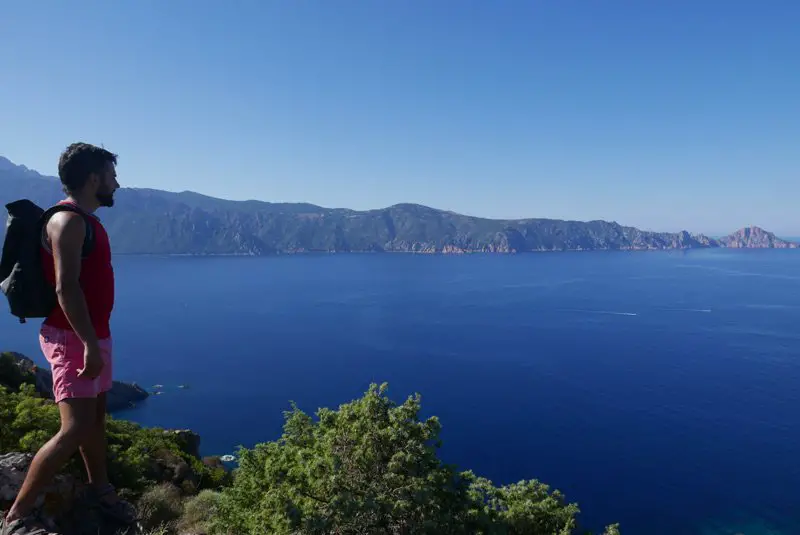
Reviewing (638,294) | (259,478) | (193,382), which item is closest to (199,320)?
(193,382)

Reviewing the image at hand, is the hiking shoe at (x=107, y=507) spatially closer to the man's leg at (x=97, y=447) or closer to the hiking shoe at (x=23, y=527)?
the man's leg at (x=97, y=447)

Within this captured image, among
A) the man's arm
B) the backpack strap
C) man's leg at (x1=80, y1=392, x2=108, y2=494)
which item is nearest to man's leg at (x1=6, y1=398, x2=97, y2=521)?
man's leg at (x1=80, y1=392, x2=108, y2=494)

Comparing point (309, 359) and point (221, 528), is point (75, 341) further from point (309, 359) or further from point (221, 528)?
point (309, 359)

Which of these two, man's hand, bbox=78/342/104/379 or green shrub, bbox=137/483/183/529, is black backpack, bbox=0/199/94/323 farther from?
green shrub, bbox=137/483/183/529

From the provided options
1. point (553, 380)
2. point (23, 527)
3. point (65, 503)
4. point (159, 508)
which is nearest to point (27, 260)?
point (23, 527)

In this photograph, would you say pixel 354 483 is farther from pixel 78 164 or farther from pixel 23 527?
pixel 78 164
